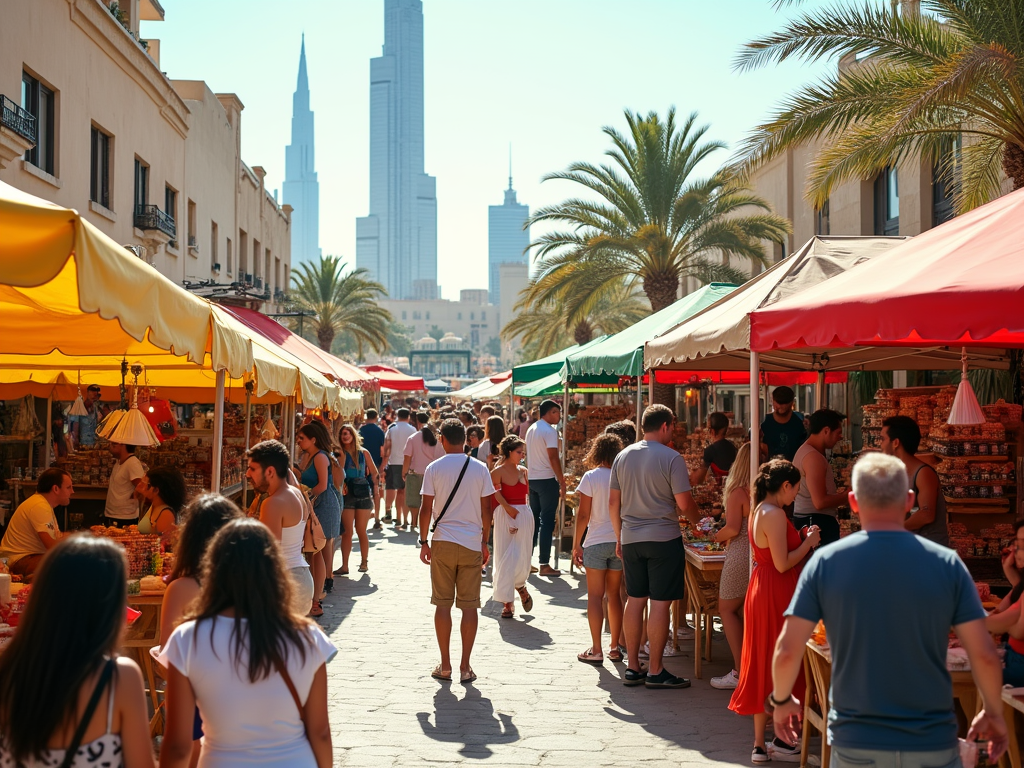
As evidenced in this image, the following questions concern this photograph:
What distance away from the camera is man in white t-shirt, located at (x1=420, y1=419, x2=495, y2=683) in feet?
24.9

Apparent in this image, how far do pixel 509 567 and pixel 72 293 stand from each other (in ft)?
19.3

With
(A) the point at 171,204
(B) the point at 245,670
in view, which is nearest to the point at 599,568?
(B) the point at 245,670

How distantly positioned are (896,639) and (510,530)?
684cm

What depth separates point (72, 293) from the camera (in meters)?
5.32

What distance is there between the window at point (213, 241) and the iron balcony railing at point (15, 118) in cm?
1318

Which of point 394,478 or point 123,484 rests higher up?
point 123,484

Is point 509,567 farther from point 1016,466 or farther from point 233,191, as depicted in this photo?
point 233,191

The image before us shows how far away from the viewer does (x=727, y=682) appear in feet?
24.3

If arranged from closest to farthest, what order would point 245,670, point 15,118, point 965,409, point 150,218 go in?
point 245,670 → point 965,409 → point 15,118 → point 150,218

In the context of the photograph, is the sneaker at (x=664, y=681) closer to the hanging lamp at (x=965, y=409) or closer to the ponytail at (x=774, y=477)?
the ponytail at (x=774, y=477)

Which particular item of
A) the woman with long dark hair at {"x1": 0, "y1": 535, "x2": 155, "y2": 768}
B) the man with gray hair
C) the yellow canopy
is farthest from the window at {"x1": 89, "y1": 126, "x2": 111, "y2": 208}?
the man with gray hair

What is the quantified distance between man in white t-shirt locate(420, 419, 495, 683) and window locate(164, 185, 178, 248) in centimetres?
1572

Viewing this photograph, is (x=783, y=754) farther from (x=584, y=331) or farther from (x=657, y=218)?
(x=584, y=331)

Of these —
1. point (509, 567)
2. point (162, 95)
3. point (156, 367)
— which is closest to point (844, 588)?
point (509, 567)
